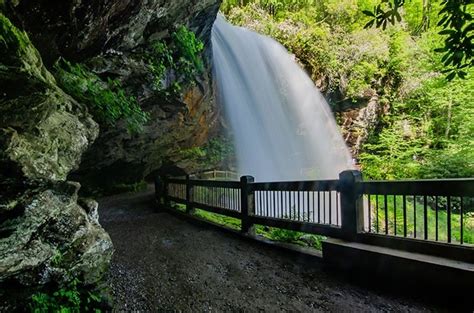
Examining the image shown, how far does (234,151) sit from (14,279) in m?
13.2

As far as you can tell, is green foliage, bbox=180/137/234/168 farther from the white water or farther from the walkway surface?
the walkway surface

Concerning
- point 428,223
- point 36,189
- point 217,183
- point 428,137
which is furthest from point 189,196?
point 428,137

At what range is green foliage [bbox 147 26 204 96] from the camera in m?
7.69

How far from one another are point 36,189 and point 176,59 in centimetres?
694

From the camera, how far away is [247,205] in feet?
19.6

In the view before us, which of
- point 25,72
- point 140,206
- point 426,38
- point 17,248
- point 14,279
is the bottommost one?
point 140,206

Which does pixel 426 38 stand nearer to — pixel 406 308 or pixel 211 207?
pixel 211 207

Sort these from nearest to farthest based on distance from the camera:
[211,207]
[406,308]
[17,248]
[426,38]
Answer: [17,248]
[406,308]
[211,207]
[426,38]

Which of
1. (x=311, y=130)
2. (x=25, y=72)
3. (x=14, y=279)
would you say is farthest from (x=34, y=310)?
(x=311, y=130)

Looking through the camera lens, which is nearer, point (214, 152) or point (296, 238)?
point (296, 238)

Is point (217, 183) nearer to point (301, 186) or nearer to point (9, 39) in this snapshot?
point (301, 186)

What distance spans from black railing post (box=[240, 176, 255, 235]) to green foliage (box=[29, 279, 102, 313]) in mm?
3307

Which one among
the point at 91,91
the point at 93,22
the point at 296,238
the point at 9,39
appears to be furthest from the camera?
the point at 296,238

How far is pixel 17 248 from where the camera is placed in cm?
235
